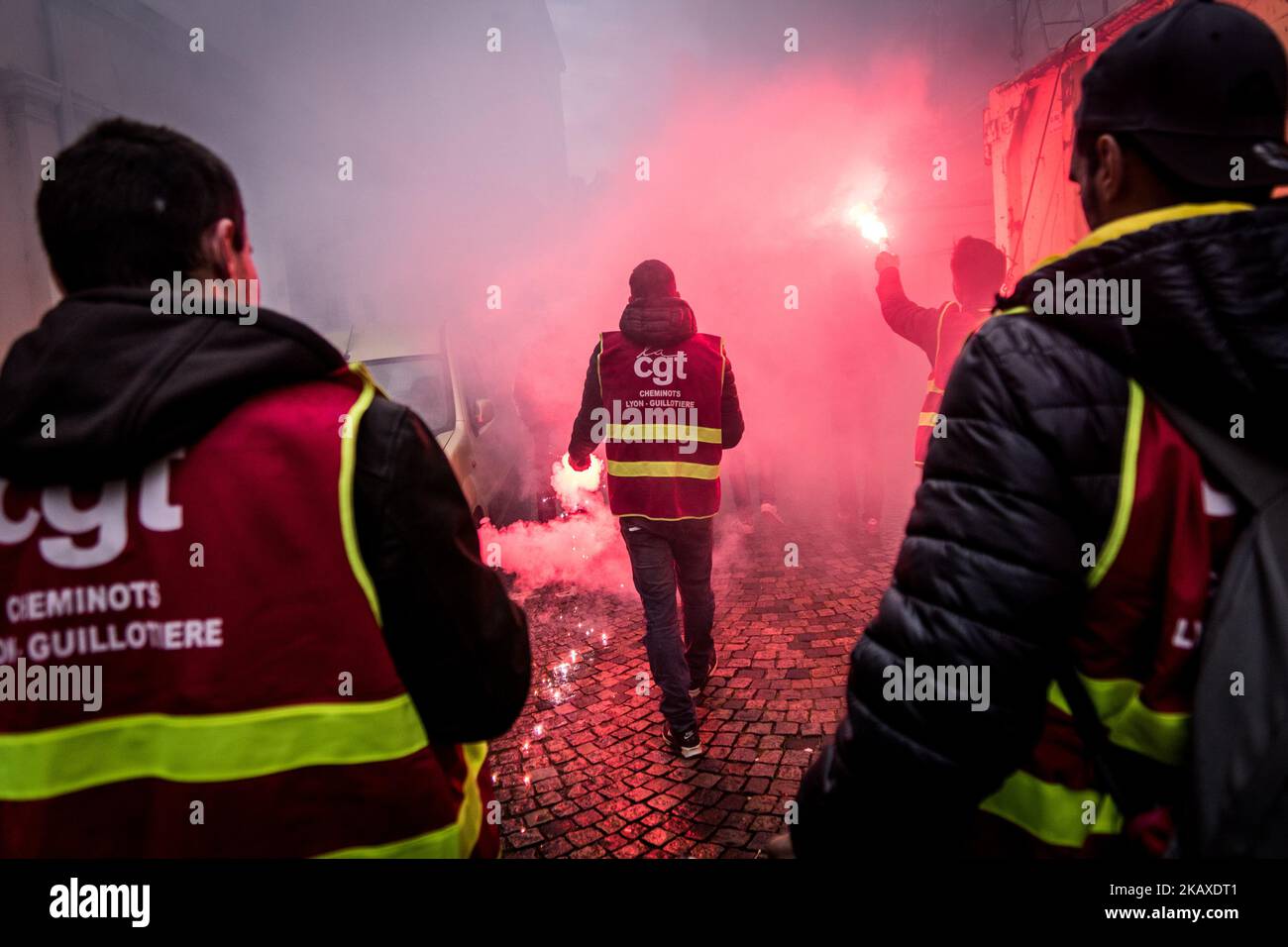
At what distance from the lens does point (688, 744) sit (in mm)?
3619

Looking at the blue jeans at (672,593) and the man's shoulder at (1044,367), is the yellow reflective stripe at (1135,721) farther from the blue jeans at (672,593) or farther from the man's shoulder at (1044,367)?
the blue jeans at (672,593)

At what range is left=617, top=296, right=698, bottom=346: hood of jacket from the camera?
3740 millimetres

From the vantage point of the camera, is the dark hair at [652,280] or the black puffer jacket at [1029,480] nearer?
the black puffer jacket at [1029,480]

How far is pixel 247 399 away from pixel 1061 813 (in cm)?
159

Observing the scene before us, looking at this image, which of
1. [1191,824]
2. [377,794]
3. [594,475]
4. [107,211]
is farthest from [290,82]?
[1191,824]

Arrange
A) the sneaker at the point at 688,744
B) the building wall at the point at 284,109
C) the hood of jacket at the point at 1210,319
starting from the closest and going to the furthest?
the hood of jacket at the point at 1210,319 → the sneaker at the point at 688,744 → the building wall at the point at 284,109

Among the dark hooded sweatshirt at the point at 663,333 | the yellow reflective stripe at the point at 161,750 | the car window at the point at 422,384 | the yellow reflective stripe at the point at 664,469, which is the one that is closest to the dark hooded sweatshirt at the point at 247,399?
the yellow reflective stripe at the point at 161,750

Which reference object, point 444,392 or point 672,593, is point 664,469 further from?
point 444,392

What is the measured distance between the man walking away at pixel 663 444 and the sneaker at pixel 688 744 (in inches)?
0.8

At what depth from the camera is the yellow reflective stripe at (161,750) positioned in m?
1.14

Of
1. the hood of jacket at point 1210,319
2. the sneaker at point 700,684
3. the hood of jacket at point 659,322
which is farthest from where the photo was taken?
the sneaker at point 700,684

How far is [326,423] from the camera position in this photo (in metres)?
1.19
